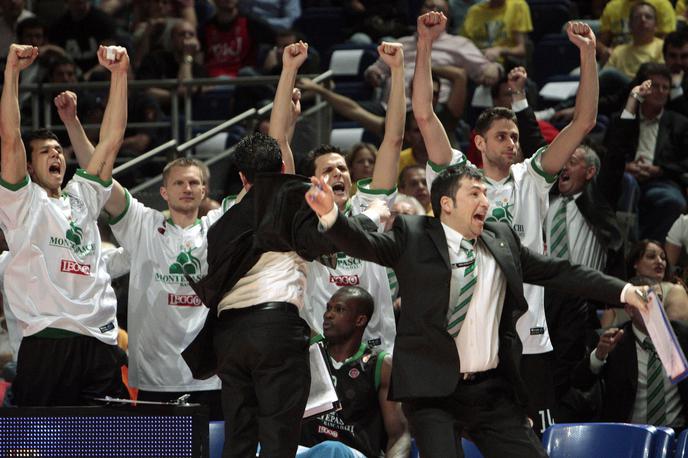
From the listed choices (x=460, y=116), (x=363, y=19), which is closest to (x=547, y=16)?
(x=363, y=19)

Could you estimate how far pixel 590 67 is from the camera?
646 centimetres

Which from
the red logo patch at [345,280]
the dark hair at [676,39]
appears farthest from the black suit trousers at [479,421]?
the dark hair at [676,39]

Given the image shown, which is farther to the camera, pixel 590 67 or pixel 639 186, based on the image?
pixel 639 186

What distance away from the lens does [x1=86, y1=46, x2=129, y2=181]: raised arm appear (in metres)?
6.48

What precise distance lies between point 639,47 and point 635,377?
427 cm

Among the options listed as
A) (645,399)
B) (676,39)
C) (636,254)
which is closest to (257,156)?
(645,399)

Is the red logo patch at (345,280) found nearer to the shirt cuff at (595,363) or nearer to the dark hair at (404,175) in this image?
the dark hair at (404,175)

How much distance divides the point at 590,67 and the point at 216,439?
107 inches

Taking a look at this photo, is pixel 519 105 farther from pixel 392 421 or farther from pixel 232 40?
pixel 232 40

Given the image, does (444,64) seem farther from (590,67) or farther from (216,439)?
(216,439)

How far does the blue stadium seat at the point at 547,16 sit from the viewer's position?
11883 millimetres

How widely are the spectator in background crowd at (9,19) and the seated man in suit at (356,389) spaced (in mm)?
6339

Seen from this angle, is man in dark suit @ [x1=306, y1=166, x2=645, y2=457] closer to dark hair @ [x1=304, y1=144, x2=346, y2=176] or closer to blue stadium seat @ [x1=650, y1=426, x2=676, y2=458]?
blue stadium seat @ [x1=650, y1=426, x2=676, y2=458]

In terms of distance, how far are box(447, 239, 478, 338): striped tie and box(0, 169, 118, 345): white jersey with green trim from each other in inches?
84.5
